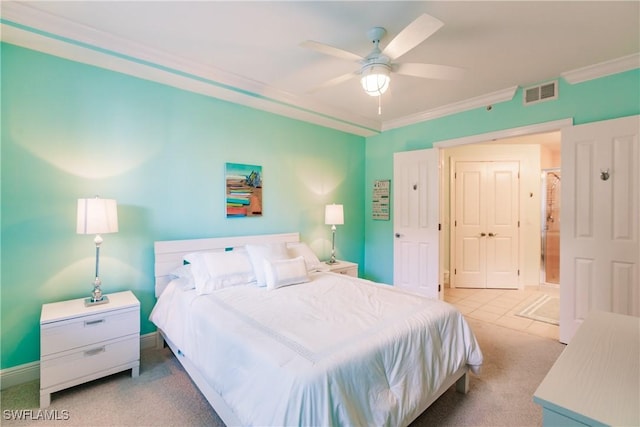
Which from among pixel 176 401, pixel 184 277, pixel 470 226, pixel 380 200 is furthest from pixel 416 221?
pixel 176 401

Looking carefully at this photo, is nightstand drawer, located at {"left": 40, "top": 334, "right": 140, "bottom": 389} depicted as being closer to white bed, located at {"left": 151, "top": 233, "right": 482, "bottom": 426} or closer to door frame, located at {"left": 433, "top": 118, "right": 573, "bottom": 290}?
white bed, located at {"left": 151, "top": 233, "right": 482, "bottom": 426}

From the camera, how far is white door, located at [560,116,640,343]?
8.32 ft

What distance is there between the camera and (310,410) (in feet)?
3.86

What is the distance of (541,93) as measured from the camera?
120 inches

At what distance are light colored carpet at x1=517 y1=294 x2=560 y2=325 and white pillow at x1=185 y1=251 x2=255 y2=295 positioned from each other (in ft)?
11.5

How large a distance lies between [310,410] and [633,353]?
1.28 meters

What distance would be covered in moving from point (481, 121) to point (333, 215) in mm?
2149

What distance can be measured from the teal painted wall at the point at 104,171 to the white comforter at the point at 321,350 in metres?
0.81

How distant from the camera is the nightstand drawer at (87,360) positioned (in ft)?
6.37

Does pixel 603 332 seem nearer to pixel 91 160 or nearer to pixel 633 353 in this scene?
pixel 633 353

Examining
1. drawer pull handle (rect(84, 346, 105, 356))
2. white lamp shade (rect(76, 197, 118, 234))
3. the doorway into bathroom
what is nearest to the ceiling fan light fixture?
white lamp shade (rect(76, 197, 118, 234))

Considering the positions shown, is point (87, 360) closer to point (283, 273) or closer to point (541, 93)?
point (283, 273)

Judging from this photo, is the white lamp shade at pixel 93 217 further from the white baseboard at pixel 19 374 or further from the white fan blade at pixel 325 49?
the white fan blade at pixel 325 49

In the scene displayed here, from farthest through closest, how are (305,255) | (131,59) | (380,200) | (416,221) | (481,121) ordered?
(380,200) → (416,221) → (481,121) → (305,255) → (131,59)
